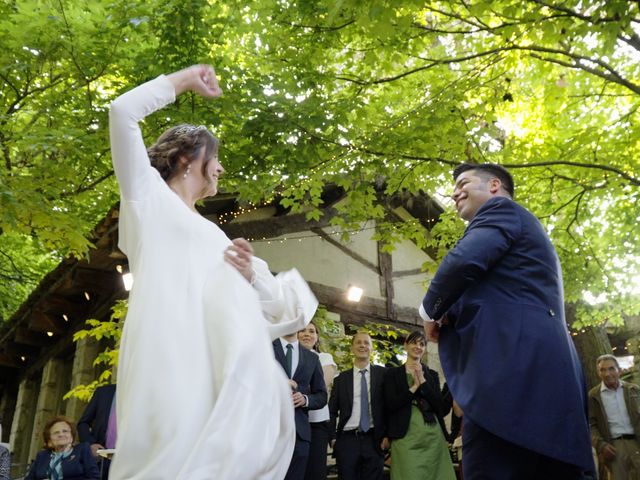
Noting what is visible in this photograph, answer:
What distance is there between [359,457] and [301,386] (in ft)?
4.16

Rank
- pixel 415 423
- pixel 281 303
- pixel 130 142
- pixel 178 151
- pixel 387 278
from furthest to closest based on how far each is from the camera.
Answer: pixel 387 278 < pixel 415 423 < pixel 178 151 < pixel 281 303 < pixel 130 142

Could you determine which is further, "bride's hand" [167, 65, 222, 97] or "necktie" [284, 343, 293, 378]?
"necktie" [284, 343, 293, 378]

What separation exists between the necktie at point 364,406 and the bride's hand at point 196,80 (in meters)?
5.31

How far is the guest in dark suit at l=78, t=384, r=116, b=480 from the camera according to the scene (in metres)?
7.57

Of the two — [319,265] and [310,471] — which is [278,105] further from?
[319,265]

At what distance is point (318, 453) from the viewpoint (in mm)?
6285

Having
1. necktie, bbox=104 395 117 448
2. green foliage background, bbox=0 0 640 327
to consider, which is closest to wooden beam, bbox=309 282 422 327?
green foliage background, bbox=0 0 640 327

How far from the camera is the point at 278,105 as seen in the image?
764 cm

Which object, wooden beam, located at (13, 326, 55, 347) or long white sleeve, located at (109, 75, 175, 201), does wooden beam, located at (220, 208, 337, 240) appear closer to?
wooden beam, located at (13, 326, 55, 347)

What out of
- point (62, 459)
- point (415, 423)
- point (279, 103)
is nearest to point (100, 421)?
point (62, 459)

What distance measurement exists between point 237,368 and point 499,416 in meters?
1.20

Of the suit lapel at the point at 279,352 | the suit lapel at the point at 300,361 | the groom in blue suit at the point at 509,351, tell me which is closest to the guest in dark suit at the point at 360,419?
the suit lapel at the point at 300,361

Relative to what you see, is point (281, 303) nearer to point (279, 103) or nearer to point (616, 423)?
point (279, 103)

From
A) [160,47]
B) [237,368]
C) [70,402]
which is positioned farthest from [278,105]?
[70,402]
